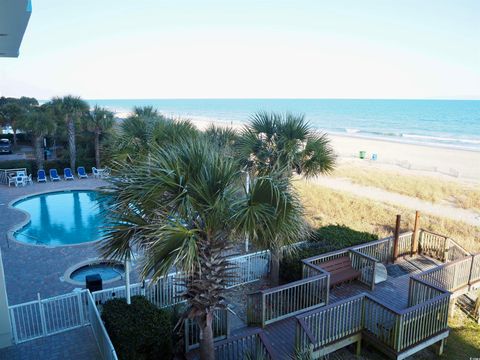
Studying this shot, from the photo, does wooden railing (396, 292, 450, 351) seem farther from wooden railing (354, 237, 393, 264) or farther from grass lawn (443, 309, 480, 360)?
wooden railing (354, 237, 393, 264)

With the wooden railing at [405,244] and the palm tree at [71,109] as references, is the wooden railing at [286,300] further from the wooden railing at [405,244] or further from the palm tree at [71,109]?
the palm tree at [71,109]

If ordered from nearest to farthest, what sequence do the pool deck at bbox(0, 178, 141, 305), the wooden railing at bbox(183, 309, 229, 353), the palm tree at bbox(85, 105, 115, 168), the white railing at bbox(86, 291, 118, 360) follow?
1. the white railing at bbox(86, 291, 118, 360)
2. the wooden railing at bbox(183, 309, 229, 353)
3. the pool deck at bbox(0, 178, 141, 305)
4. the palm tree at bbox(85, 105, 115, 168)

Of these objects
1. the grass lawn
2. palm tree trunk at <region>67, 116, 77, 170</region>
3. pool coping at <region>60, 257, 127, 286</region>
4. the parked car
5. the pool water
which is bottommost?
the grass lawn

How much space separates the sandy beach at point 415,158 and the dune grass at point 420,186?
7.44 ft

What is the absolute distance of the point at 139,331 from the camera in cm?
592

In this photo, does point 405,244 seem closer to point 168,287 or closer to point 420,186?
point 168,287

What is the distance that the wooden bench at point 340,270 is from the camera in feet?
29.3

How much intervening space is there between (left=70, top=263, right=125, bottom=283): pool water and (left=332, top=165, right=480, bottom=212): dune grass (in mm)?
15364

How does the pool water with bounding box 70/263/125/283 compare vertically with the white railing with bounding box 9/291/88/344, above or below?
below

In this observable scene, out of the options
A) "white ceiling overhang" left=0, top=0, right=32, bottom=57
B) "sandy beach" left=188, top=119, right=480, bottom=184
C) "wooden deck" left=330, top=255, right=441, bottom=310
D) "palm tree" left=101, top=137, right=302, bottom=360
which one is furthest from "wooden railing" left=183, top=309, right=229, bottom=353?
"sandy beach" left=188, top=119, right=480, bottom=184

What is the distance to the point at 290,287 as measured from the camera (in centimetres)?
757

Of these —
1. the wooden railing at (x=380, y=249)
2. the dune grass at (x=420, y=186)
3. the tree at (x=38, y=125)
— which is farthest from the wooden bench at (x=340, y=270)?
the tree at (x=38, y=125)

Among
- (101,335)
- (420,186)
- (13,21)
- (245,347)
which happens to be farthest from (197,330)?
(420,186)

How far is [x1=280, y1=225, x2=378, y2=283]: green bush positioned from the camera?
931cm
